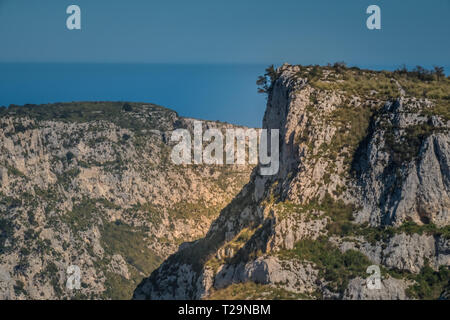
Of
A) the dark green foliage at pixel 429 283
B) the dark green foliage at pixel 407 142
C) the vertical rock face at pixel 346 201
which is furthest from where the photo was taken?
the dark green foliage at pixel 407 142

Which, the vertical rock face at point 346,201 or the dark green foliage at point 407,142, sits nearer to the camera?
the vertical rock face at point 346,201

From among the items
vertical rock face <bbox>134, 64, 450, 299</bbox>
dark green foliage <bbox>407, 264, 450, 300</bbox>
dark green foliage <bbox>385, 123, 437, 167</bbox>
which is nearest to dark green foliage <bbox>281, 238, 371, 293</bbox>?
vertical rock face <bbox>134, 64, 450, 299</bbox>

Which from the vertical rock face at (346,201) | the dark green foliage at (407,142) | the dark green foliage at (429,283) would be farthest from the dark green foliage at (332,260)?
the dark green foliage at (407,142)

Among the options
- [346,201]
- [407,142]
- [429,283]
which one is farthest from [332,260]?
[407,142]

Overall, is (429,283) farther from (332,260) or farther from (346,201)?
(346,201)

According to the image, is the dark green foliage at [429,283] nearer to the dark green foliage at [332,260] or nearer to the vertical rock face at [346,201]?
the vertical rock face at [346,201]

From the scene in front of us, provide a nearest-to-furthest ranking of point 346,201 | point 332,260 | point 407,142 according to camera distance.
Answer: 1. point 332,260
2. point 407,142
3. point 346,201

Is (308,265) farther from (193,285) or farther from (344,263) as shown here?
(193,285)
